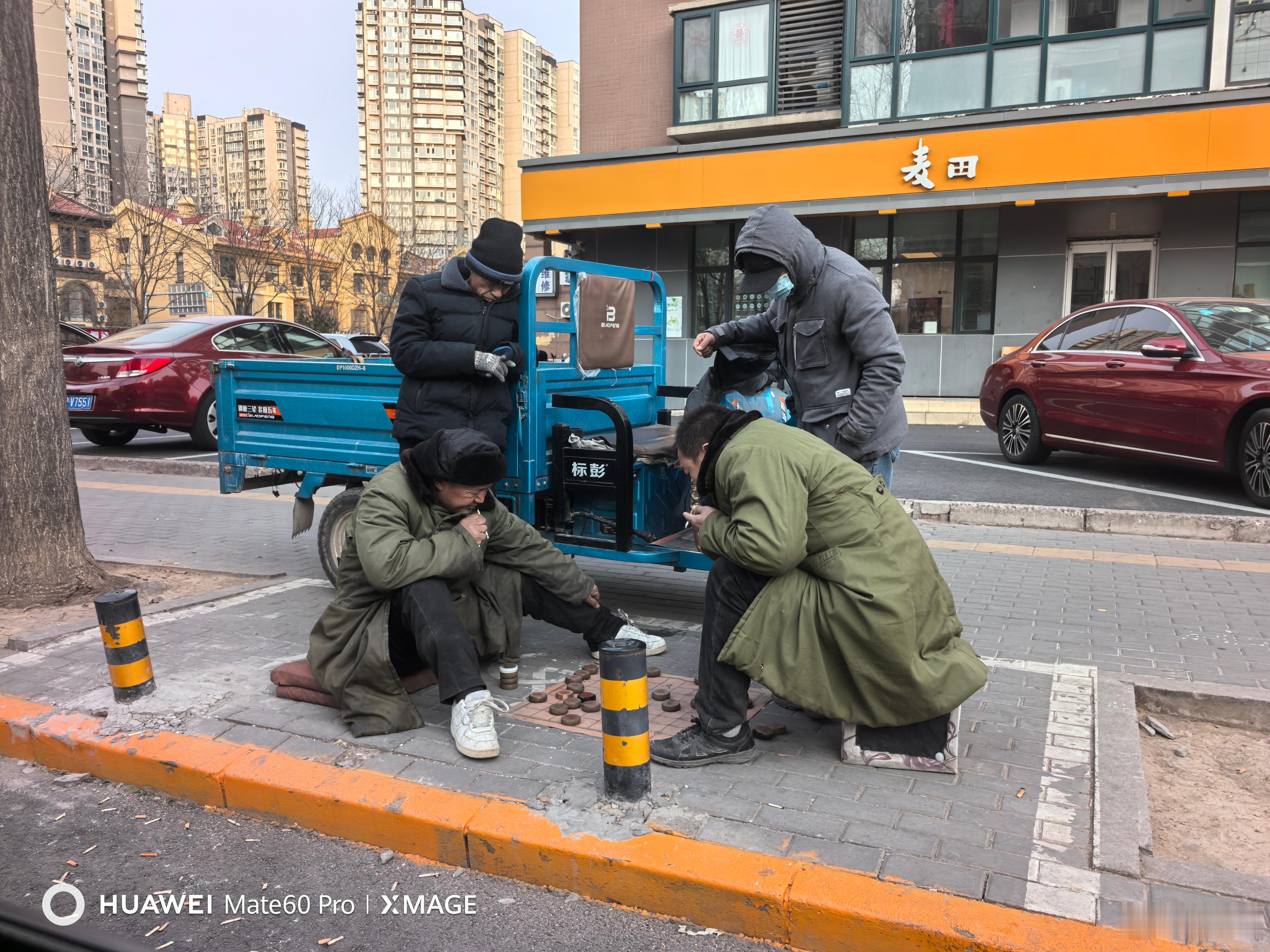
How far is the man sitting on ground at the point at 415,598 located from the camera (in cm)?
351

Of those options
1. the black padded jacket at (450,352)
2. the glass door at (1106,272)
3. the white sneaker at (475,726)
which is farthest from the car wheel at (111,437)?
the glass door at (1106,272)

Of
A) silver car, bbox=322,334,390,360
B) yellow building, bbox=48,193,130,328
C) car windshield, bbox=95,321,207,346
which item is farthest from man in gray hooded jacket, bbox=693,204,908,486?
yellow building, bbox=48,193,130,328

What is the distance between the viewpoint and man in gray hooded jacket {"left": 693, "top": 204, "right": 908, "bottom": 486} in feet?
13.4

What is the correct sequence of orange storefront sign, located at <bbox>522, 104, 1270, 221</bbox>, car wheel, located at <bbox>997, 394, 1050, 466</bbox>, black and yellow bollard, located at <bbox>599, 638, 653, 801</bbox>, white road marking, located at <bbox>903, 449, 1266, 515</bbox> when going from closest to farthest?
black and yellow bollard, located at <bbox>599, 638, 653, 801</bbox> < white road marking, located at <bbox>903, 449, 1266, 515</bbox> < car wheel, located at <bbox>997, 394, 1050, 466</bbox> < orange storefront sign, located at <bbox>522, 104, 1270, 221</bbox>

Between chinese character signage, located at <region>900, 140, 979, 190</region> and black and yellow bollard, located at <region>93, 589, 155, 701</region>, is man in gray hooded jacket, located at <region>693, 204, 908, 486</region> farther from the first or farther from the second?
chinese character signage, located at <region>900, 140, 979, 190</region>

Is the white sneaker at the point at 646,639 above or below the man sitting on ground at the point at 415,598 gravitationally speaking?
below

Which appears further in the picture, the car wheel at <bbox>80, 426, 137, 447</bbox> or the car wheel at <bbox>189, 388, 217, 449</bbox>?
the car wheel at <bbox>80, 426, 137, 447</bbox>

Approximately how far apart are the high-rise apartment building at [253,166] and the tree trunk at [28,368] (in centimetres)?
2762

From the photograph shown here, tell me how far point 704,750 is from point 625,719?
0.55 metres

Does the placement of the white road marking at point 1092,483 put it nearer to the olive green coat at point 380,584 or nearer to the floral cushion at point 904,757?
the floral cushion at point 904,757

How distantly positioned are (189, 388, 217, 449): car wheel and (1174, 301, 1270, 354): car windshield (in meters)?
10.8

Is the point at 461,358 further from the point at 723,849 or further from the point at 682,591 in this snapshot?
the point at 723,849

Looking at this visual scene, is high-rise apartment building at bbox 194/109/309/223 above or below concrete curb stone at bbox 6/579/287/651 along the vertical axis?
above

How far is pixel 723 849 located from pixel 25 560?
4.73m
